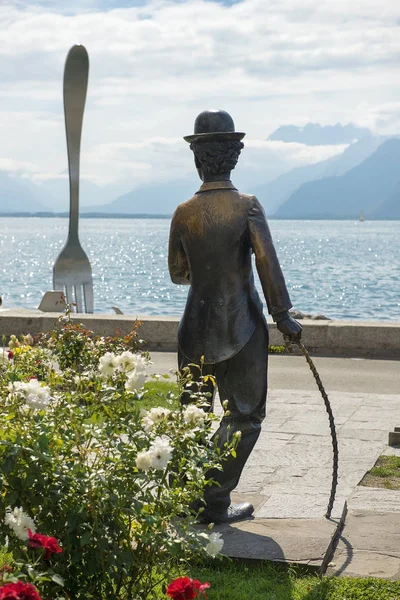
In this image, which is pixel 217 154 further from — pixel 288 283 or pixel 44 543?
pixel 288 283

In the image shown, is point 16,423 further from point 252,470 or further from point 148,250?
point 148,250

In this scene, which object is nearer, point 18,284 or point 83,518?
point 83,518

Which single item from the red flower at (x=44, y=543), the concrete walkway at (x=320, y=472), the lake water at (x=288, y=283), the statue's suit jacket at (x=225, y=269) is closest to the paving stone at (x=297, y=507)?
the concrete walkway at (x=320, y=472)

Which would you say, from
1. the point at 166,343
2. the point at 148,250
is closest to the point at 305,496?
the point at 166,343

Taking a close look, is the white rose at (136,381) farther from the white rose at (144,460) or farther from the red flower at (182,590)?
the red flower at (182,590)

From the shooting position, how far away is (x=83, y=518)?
3697mm

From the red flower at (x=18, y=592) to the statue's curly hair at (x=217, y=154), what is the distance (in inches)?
115

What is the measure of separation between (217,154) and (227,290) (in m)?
0.70

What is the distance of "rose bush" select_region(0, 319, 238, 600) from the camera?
12.1 ft

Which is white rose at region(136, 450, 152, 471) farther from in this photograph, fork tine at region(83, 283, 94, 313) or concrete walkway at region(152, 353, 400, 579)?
fork tine at region(83, 283, 94, 313)

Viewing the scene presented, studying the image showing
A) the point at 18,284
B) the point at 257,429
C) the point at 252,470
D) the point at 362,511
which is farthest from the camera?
the point at 18,284

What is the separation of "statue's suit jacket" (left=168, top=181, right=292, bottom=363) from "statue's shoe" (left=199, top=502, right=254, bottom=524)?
2.66 ft

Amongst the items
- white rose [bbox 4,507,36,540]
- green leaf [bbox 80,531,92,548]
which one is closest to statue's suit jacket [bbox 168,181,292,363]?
green leaf [bbox 80,531,92,548]

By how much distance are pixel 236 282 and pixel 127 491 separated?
1862mm
